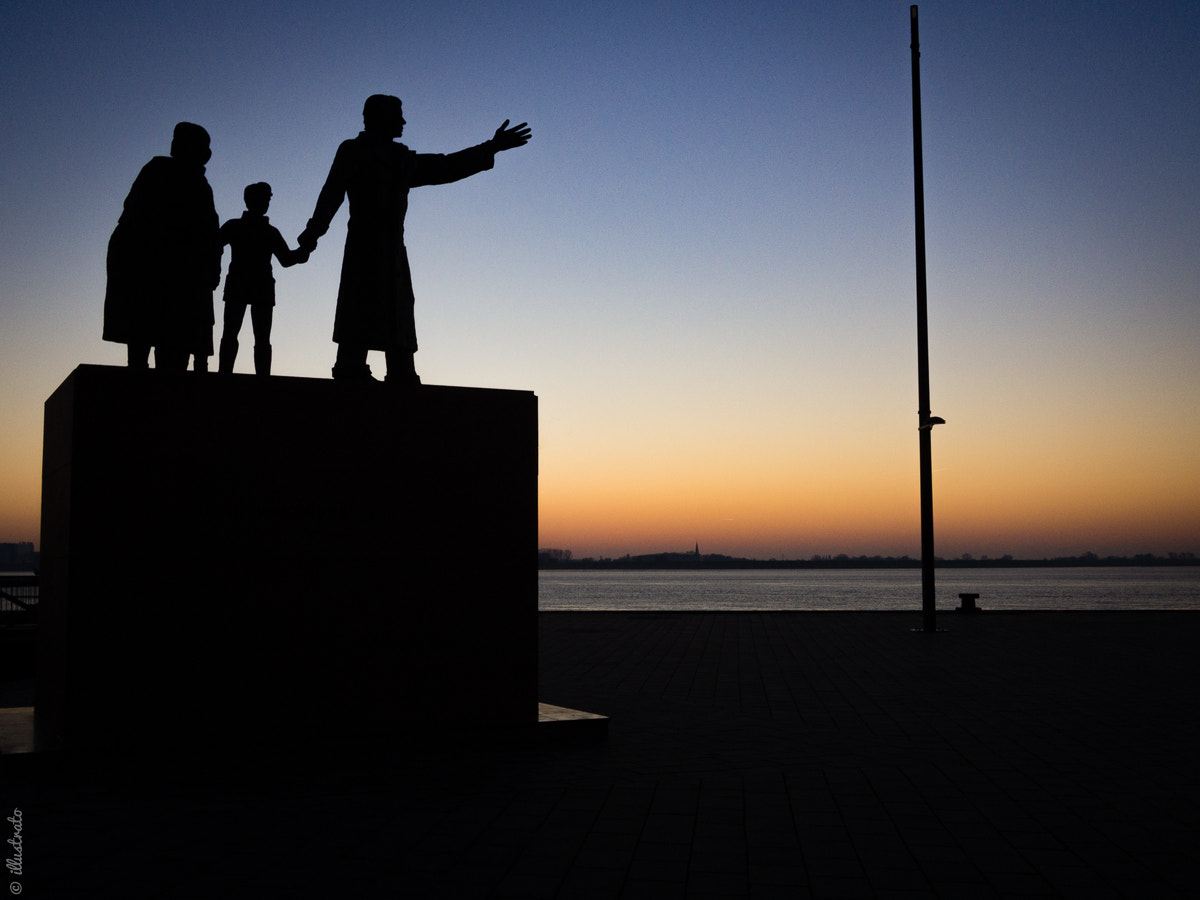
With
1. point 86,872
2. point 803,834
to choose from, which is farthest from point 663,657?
point 86,872

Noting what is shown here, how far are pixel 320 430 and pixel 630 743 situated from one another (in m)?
2.96

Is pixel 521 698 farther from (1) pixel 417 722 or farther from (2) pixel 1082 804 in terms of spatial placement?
(2) pixel 1082 804

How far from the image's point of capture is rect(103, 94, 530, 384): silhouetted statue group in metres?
7.17

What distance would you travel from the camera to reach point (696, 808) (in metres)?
5.36

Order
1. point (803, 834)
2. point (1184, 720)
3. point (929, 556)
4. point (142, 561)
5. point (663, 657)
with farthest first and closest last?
1. point (929, 556)
2. point (663, 657)
3. point (1184, 720)
4. point (142, 561)
5. point (803, 834)

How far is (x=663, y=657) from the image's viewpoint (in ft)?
44.0

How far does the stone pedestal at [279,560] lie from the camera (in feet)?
21.0

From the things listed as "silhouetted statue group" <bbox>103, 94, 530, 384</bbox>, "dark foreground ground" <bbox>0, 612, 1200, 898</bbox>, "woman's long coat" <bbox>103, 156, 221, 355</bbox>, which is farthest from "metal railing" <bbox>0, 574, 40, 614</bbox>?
"dark foreground ground" <bbox>0, 612, 1200, 898</bbox>

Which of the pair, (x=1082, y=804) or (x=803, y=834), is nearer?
(x=803, y=834)

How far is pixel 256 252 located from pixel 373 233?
1101 mm

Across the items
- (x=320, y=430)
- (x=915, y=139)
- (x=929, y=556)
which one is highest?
(x=915, y=139)

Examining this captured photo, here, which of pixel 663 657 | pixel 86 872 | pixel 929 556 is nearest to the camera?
pixel 86 872

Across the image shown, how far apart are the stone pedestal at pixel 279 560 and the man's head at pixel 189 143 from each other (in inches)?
68.1

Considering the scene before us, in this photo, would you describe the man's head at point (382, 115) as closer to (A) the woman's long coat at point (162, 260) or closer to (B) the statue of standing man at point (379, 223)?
(B) the statue of standing man at point (379, 223)
